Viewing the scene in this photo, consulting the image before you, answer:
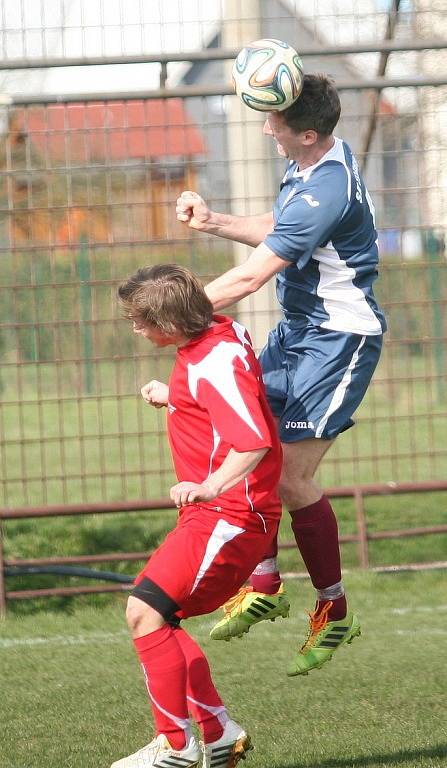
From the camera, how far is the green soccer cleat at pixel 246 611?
5.08 metres

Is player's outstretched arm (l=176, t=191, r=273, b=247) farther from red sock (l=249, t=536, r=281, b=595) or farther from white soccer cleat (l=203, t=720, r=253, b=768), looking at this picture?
white soccer cleat (l=203, t=720, r=253, b=768)

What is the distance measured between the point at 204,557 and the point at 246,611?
101 cm

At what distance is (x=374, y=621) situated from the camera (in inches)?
295

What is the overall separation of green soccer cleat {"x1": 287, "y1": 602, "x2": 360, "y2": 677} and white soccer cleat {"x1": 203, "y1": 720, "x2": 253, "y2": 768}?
0.71 m

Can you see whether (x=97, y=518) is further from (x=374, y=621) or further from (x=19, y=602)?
(x=374, y=621)

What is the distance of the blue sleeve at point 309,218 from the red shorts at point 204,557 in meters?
1.08

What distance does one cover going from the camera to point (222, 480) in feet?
13.1

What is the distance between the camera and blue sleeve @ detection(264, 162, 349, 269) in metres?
4.70

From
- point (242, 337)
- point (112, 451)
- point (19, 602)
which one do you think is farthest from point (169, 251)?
point (112, 451)

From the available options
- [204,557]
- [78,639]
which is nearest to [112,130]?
[78,639]

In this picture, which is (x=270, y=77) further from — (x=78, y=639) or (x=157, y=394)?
(x=78, y=639)

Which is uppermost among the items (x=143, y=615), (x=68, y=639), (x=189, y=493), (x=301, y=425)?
(x=301, y=425)

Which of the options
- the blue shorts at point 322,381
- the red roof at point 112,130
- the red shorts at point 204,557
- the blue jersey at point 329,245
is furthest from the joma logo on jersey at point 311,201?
the red roof at point 112,130

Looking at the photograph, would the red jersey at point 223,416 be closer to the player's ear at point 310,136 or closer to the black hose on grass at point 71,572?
the player's ear at point 310,136
